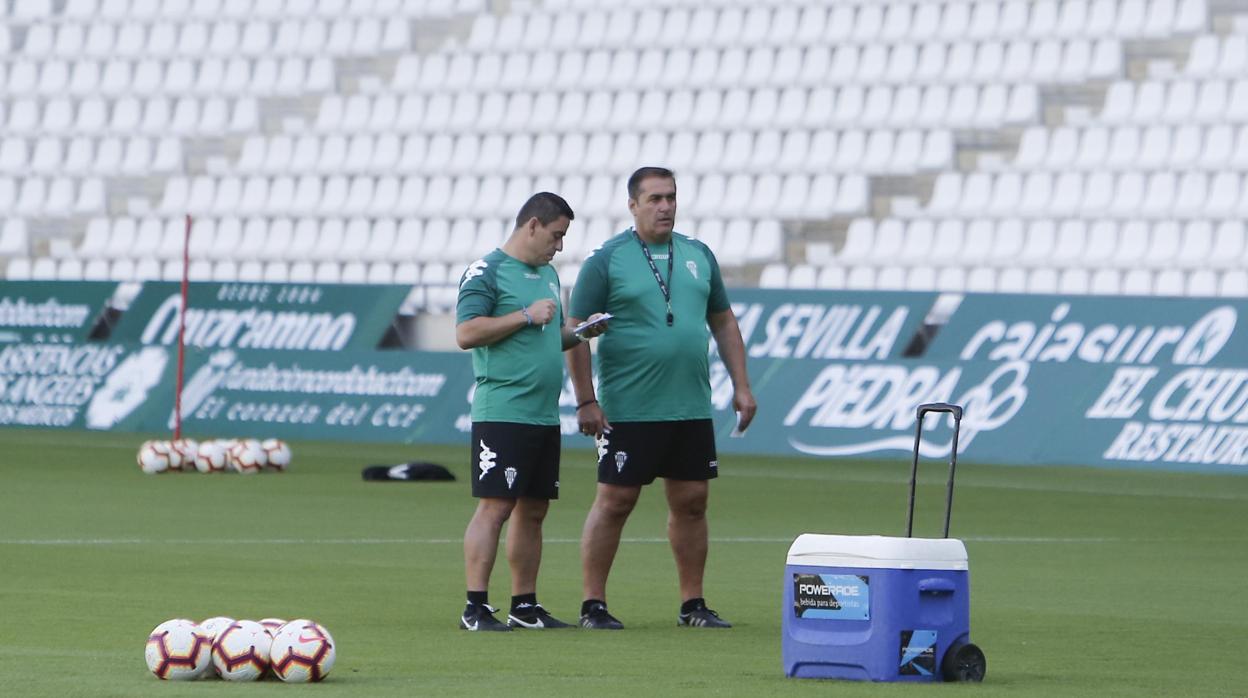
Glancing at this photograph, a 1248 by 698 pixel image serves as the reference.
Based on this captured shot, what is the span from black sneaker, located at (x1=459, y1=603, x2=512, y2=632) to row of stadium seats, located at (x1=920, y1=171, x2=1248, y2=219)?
58.8ft

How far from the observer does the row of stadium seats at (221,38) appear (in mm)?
35750

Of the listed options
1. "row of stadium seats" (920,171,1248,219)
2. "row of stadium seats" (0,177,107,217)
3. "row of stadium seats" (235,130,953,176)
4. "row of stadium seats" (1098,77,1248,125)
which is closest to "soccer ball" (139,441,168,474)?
"row of stadium seats" (920,171,1248,219)

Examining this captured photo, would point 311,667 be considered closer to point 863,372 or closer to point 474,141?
point 863,372

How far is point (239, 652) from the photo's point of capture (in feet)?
25.1

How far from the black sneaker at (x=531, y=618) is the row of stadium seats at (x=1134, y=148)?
18152 mm

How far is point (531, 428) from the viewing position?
9945mm

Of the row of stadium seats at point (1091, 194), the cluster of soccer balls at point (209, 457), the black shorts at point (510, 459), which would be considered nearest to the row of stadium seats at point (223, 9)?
the row of stadium seats at point (1091, 194)

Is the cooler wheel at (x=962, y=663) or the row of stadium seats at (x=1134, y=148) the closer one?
the cooler wheel at (x=962, y=663)

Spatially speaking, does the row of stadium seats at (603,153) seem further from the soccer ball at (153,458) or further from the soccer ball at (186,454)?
the soccer ball at (153,458)

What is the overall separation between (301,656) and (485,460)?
7.88 feet

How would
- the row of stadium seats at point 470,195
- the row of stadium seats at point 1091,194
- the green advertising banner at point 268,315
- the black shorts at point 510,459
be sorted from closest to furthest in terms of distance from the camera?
1. the black shorts at point 510,459
2. the row of stadium seats at point 1091,194
3. the green advertising banner at point 268,315
4. the row of stadium seats at point 470,195

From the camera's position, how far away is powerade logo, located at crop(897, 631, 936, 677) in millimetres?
7934

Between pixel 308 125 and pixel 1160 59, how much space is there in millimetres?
12631

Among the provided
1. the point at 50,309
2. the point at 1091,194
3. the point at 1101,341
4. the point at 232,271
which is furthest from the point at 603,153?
the point at 1101,341
